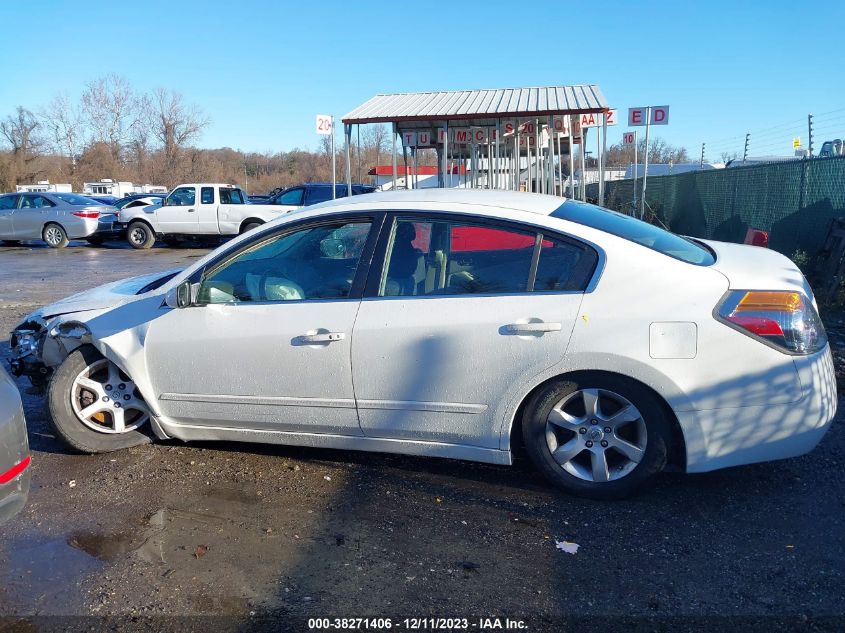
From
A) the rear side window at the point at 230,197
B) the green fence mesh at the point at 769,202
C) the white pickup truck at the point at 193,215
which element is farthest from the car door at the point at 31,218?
the green fence mesh at the point at 769,202

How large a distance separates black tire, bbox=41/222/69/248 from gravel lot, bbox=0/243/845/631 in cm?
1811

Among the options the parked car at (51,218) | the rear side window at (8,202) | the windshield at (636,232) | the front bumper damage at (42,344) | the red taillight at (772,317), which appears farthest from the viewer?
the rear side window at (8,202)

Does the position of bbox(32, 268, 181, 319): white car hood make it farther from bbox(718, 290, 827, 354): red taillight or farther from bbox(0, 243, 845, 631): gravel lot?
bbox(718, 290, 827, 354): red taillight

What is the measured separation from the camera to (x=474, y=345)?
3.67 metres

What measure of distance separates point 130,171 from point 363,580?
2448 inches

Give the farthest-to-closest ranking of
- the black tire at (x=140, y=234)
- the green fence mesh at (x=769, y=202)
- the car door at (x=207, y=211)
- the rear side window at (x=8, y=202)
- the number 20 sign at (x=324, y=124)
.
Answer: the rear side window at (x=8, y=202) < the black tire at (x=140, y=234) < the car door at (x=207, y=211) < the number 20 sign at (x=324, y=124) < the green fence mesh at (x=769, y=202)

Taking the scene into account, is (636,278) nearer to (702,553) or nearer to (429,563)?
(702,553)

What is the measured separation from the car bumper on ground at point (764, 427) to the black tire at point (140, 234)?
1916cm

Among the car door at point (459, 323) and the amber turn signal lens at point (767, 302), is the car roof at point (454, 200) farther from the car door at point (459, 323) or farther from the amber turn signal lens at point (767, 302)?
the amber turn signal lens at point (767, 302)

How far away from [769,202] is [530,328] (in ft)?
31.0

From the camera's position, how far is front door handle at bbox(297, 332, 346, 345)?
3828mm

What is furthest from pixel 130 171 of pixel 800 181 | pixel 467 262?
pixel 467 262

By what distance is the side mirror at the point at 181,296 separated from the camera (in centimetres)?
406

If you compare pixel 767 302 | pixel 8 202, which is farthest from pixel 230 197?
pixel 767 302
